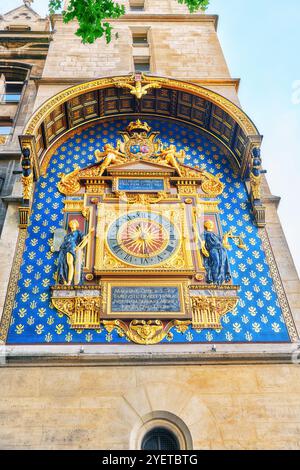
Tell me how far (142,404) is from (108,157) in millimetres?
6580

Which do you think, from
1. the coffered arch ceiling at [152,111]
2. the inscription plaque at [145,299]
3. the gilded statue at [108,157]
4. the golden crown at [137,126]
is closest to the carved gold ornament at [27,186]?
the coffered arch ceiling at [152,111]

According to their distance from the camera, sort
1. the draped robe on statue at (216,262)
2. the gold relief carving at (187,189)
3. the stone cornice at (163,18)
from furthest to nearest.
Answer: the stone cornice at (163,18), the gold relief carving at (187,189), the draped robe on statue at (216,262)

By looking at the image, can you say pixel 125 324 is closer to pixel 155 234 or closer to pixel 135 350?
pixel 135 350

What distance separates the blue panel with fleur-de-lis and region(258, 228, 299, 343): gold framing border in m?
0.10

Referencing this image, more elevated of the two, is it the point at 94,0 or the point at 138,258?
the point at 94,0

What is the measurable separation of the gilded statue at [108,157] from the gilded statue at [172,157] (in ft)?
3.51

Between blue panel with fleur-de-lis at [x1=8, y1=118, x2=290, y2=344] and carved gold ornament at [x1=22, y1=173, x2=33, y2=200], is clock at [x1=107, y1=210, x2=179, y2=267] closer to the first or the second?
blue panel with fleur-de-lis at [x1=8, y1=118, x2=290, y2=344]

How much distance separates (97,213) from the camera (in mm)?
11133

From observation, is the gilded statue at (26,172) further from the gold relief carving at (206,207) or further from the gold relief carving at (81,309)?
the gold relief carving at (206,207)

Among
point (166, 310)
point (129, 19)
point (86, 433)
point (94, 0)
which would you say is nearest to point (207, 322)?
point (166, 310)

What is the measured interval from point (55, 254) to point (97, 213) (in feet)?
4.85

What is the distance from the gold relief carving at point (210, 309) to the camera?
30.5 ft

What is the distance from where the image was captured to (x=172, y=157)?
484 inches

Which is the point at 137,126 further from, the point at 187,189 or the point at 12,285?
the point at 12,285
